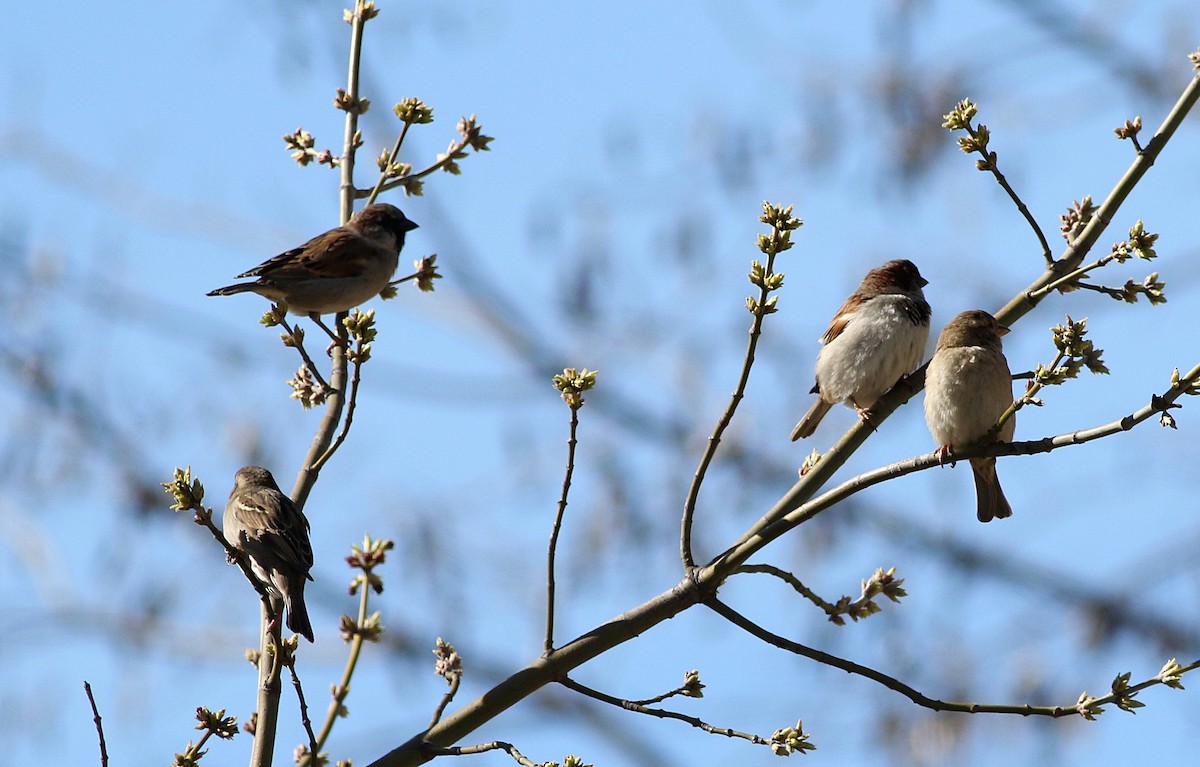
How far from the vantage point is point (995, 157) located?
3.80m

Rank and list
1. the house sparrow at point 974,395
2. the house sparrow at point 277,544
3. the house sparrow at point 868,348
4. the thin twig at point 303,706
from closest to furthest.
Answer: the thin twig at point 303,706, the house sparrow at point 277,544, the house sparrow at point 974,395, the house sparrow at point 868,348

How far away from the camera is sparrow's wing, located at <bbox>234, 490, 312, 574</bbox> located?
4.11m

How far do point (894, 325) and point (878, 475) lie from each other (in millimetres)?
2618

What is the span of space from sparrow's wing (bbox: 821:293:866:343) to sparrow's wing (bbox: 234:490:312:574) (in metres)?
2.77

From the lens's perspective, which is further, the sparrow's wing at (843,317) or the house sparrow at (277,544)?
the sparrow's wing at (843,317)

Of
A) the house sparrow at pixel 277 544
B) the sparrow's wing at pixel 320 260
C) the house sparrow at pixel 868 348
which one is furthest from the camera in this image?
the house sparrow at pixel 868 348

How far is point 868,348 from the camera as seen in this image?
564 centimetres

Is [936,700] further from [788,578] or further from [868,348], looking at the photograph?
[868,348]

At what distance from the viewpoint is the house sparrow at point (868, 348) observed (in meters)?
5.62

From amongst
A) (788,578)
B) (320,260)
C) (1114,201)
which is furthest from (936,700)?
(320,260)

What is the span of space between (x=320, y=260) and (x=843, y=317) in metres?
2.42

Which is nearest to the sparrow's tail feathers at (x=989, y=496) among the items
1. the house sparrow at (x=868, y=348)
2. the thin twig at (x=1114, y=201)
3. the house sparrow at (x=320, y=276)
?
the house sparrow at (x=868, y=348)

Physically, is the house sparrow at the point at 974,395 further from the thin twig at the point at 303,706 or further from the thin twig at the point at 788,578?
the thin twig at the point at 303,706

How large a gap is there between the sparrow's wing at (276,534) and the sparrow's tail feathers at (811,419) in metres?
2.63
